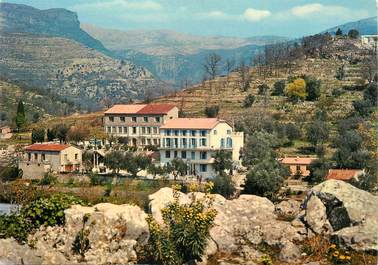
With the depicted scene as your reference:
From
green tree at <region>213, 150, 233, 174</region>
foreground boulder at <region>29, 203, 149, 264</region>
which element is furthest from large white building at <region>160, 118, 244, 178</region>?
foreground boulder at <region>29, 203, 149, 264</region>

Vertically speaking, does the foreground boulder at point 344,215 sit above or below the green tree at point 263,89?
above

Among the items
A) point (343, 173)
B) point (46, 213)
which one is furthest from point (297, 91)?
point (46, 213)

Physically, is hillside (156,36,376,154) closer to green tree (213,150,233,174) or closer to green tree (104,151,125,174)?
green tree (213,150,233,174)

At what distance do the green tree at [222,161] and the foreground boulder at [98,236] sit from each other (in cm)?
2838

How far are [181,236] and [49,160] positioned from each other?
33.9 metres

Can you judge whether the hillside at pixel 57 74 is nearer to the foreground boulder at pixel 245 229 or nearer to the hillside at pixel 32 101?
the hillside at pixel 32 101

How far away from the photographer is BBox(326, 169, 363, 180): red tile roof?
34.0 m

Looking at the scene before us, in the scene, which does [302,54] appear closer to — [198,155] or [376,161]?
[198,155]

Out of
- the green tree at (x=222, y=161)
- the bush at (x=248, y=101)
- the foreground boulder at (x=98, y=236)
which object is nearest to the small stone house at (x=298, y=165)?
the green tree at (x=222, y=161)

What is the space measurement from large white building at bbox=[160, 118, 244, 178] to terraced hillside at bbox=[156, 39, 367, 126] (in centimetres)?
940

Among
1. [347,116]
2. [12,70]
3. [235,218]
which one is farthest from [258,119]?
[12,70]

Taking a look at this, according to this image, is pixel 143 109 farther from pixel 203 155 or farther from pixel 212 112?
pixel 203 155

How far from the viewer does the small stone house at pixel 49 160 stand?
42.2 meters

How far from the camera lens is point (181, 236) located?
10.2m
